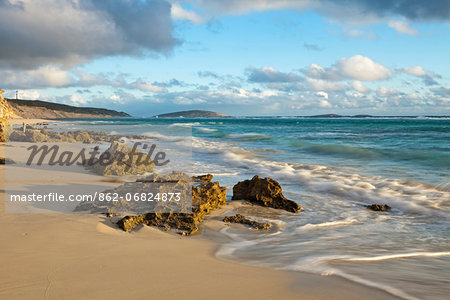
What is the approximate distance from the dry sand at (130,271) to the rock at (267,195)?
1788mm

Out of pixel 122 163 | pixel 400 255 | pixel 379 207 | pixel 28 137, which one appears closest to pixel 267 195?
pixel 379 207

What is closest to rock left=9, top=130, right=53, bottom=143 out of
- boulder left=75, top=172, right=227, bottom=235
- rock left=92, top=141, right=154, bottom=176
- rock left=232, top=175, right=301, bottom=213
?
rock left=92, top=141, right=154, bottom=176

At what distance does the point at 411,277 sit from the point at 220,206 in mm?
2979

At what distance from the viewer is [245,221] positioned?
463 cm

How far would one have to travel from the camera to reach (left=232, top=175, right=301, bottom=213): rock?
5.48 metres

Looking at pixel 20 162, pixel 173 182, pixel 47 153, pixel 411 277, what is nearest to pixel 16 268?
pixel 173 182

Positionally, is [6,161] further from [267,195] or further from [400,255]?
[400,255]

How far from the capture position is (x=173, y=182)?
5086mm

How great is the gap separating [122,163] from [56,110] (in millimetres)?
145714

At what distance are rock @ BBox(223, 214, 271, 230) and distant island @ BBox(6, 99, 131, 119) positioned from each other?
378ft

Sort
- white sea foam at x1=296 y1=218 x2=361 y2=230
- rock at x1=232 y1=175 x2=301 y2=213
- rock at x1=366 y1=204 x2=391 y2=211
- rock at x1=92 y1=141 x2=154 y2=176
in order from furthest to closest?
1. rock at x1=92 y1=141 x2=154 y2=176
2. rock at x1=366 y1=204 x2=391 y2=211
3. rock at x1=232 y1=175 x2=301 y2=213
4. white sea foam at x1=296 y1=218 x2=361 y2=230

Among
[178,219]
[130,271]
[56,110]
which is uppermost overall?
[56,110]

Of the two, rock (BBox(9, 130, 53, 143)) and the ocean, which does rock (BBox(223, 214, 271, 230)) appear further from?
rock (BBox(9, 130, 53, 143))

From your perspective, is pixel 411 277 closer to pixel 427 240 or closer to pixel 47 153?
pixel 427 240
